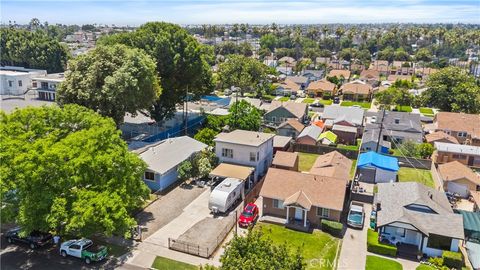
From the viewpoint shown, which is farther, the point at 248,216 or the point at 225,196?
the point at 225,196

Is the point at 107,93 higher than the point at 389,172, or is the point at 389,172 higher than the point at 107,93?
the point at 107,93

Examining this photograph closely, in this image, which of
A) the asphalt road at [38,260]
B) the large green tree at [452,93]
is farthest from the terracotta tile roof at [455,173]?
the asphalt road at [38,260]

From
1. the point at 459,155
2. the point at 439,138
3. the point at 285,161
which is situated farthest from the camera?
the point at 439,138

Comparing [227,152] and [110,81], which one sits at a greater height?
[110,81]

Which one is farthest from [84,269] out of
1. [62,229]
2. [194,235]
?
[194,235]

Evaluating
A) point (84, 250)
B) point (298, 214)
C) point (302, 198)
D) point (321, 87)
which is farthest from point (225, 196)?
point (321, 87)

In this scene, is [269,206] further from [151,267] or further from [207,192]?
[151,267]

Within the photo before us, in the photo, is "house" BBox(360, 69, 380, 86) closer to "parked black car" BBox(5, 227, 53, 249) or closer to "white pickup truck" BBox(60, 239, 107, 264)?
"white pickup truck" BBox(60, 239, 107, 264)

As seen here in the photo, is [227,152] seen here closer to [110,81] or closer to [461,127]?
[110,81]
